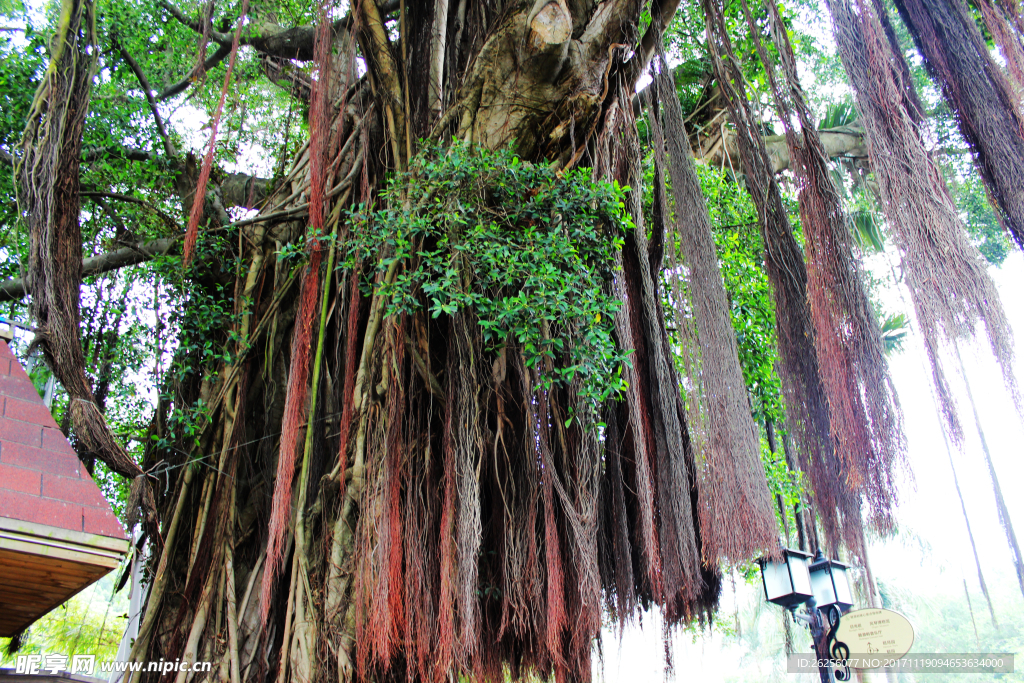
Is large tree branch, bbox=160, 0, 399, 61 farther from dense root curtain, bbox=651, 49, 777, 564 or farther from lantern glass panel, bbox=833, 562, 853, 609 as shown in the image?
lantern glass panel, bbox=833, 562, 853, 609

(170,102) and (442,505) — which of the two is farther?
(170,102)

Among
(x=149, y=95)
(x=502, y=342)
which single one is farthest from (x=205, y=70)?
(x=502, y=342)

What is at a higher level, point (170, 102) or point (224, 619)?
point (170, 102)

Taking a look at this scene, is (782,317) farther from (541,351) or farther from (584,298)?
(541,351)

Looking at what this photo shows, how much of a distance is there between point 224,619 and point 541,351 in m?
1.70

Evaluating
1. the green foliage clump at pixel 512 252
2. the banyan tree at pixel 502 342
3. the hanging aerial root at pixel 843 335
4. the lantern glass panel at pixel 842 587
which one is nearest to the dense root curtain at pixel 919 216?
the banyan tree at pixel 502 342

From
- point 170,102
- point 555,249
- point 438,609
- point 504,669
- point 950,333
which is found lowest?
point 504,669

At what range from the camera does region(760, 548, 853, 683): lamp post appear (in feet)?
9.82

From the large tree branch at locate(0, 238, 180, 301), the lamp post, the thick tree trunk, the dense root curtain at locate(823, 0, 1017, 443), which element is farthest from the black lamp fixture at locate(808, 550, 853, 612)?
the large tree branch at locate(0, 238, 180, 301)

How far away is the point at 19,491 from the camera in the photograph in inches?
60.4

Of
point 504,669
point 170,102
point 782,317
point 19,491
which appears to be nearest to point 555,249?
point 782,317

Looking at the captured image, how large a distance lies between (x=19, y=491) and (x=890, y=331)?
7.07 metres

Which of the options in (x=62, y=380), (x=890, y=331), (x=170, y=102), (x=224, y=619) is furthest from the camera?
(x=890, y=331)

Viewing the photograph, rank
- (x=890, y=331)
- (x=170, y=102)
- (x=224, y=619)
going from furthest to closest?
(x=890, y=331), (x=170, y=102), (x=224, y=619)
